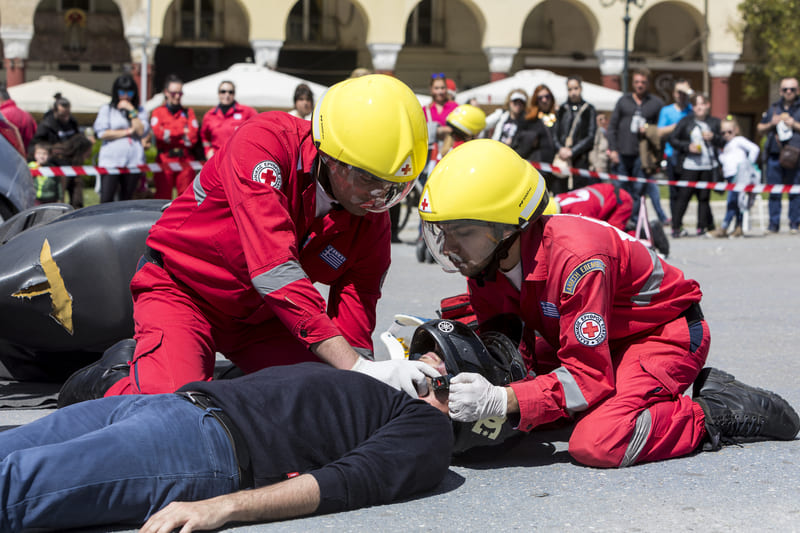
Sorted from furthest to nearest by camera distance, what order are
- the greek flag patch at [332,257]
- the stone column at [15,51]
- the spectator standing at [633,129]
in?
the stone column at [15,51] < the spectator standing at [633,129] < the greek flag patch at [332,257]

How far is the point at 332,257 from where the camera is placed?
4.48 m

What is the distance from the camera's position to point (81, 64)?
111 ft

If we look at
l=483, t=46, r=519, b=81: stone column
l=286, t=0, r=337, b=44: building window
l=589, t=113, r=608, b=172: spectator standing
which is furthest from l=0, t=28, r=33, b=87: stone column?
l=589, t=113, r=608, b=172: spectator standing

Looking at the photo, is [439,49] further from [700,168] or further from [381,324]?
[381,324]

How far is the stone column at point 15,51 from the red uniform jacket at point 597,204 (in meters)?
24.8

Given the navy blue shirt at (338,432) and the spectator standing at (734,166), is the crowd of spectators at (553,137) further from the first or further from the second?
the navy blue shirt at (338,432)

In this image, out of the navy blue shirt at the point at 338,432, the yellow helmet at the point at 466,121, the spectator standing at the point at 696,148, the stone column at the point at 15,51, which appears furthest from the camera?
the stone column at the point at 15,51

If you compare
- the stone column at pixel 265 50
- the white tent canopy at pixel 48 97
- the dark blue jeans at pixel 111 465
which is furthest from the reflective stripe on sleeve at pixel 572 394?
the stone column at pixel 265 50

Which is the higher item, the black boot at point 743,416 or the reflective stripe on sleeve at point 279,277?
the reflective stripe on sleeve at point 279,277

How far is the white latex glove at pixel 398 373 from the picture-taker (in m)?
3.61

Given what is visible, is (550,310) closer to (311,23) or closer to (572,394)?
(572,394)

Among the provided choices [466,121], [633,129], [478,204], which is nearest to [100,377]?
[478,204]

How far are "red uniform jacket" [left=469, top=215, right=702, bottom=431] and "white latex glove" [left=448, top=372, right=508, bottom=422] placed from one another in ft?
0.33

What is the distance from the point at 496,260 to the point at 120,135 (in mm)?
9328
